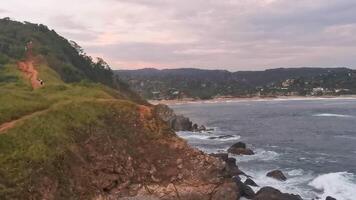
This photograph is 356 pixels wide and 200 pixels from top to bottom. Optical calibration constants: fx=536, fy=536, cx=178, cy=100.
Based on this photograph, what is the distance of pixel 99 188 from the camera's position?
29344 mm

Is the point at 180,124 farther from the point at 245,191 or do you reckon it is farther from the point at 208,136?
the point at 245,191

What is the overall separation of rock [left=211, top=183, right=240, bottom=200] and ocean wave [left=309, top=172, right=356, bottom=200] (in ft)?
31.7

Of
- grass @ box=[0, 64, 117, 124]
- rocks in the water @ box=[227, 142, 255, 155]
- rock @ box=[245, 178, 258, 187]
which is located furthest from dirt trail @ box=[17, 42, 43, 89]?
rocks in the water @ box=[227, 142, 255, 155]

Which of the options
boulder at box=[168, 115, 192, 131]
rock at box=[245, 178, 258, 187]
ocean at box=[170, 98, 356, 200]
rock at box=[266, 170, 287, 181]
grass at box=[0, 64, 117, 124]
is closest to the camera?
grass at box=[0, 64, 117, 124]

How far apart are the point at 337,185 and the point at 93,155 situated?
20938mm

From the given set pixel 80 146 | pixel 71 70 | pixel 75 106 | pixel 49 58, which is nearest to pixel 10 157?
pixel 80 146

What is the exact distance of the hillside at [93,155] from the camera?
26984 millimetres

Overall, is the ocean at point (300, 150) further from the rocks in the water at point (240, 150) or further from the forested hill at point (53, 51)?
the forested hill at point (53, 51)

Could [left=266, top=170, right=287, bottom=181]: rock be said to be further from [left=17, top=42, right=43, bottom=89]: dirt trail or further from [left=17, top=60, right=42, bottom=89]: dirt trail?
[left=17, top=60, right=42, bottom=89]: dirt trail

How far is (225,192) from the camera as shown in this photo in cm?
3212

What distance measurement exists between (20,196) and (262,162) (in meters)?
32.3

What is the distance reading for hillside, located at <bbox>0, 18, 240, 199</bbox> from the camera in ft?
88.5

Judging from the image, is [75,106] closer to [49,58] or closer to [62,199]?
[62,199]

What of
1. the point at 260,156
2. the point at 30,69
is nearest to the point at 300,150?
the point at 260,156
